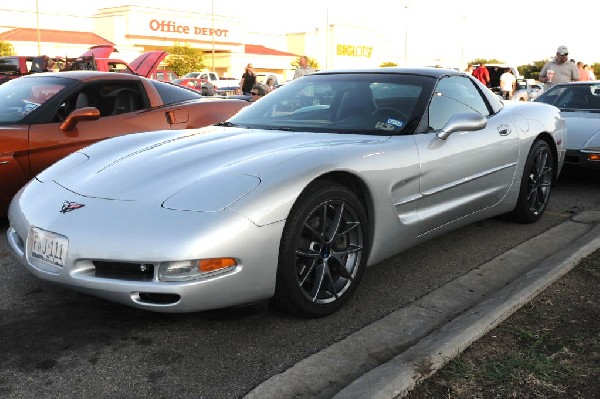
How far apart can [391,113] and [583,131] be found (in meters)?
3.97

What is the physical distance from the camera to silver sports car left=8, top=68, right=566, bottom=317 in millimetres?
2660

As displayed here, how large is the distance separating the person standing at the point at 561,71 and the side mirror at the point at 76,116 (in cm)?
846

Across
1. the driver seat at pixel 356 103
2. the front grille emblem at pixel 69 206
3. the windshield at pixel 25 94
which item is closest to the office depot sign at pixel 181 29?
the windshield at pixel 25 94

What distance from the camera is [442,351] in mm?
2561

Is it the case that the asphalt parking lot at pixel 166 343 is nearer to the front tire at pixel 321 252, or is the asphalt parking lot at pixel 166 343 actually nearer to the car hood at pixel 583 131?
the front tire at pixel 321 252

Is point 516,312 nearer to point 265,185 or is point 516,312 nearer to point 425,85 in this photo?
point 265,185

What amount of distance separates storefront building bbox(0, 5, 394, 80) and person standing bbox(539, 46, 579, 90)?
33.0m

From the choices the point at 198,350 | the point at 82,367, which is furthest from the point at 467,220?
the point at 82,367

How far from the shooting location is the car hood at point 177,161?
295 cm

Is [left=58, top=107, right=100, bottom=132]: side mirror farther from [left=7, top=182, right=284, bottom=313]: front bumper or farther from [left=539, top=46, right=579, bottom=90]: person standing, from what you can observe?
[left=539, top=46, right=579, bottom=90]: person standing

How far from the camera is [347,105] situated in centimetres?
404

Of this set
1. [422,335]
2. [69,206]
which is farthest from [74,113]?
[422,335]

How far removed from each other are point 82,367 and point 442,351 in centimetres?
150

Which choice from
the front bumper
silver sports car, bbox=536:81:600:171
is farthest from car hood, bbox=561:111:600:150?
the front bumper
